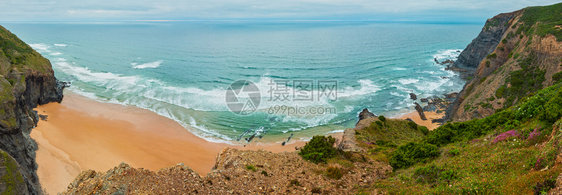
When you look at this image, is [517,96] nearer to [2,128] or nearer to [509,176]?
[509,176]

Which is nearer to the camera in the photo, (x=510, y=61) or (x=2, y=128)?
(x=2, y=128)

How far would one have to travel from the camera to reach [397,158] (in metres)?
18.3

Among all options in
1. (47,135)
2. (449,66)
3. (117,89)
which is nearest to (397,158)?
(47,135)

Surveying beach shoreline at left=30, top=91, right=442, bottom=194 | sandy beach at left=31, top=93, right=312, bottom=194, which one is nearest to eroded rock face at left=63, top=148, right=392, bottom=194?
beach shoreline at left=30, top=91, right=442, bottom=194

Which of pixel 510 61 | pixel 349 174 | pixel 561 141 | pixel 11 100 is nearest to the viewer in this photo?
pixel 561 141

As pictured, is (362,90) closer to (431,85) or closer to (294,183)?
(431,85)

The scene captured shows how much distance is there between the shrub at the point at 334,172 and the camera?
1605 cm

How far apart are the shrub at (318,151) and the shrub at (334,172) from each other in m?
1.44

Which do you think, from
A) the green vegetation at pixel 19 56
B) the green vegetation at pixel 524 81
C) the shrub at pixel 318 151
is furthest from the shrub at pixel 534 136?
the green vegetation at pixel 19 56

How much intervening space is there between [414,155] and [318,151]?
20.4 feet

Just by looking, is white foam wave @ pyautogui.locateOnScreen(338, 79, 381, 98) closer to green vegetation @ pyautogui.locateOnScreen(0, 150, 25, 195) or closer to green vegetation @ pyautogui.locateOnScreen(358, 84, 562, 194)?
green vegetation @ pyautogui.locateOnScreen(358, 84, 562, 194)

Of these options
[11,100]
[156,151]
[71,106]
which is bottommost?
[156,151]

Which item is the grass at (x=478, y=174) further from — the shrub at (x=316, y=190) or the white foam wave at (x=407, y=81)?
the white foam wave at (x=407, y=81)

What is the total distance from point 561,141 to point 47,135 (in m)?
47.5
